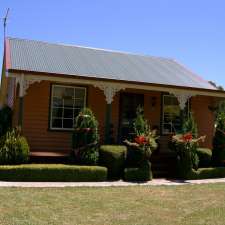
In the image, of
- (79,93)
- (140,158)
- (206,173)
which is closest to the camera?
(140,158)

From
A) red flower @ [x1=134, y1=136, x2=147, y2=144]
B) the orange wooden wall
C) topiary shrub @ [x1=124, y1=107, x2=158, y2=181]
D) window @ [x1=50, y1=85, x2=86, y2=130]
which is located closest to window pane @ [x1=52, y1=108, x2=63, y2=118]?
window @ [x1=50, y1=85, x2=86, y2=130]

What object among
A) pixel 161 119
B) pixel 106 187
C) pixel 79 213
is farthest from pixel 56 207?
pixel 161 119

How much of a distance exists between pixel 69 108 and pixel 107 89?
2.05 m

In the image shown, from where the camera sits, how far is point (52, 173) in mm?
Result: 13008

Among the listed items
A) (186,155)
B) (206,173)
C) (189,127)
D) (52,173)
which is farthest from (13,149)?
(206,173)

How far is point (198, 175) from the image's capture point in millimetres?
15102

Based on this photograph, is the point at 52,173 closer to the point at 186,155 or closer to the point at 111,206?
the point at 111,206

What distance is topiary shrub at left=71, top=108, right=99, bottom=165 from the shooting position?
14086 millimetres

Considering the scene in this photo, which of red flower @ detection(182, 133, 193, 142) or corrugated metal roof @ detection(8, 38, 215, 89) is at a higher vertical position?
corrugated metal roof @ detection(8, 38, 215, 89)

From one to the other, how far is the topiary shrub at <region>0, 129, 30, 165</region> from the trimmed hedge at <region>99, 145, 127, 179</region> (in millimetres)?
2406

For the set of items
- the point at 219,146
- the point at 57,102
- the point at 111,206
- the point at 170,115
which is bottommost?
the point at 111,206

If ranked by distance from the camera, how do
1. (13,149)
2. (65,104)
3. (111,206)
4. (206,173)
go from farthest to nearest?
(65,104) → (206,173) → (13,149) → (111,206)

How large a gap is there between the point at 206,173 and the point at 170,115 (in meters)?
3.99

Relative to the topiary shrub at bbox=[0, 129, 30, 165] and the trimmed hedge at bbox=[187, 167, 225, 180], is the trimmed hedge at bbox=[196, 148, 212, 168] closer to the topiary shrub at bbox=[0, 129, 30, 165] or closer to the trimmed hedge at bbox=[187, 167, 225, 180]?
the trimmed hedge at bbox=[187, 167, 225, 180]
